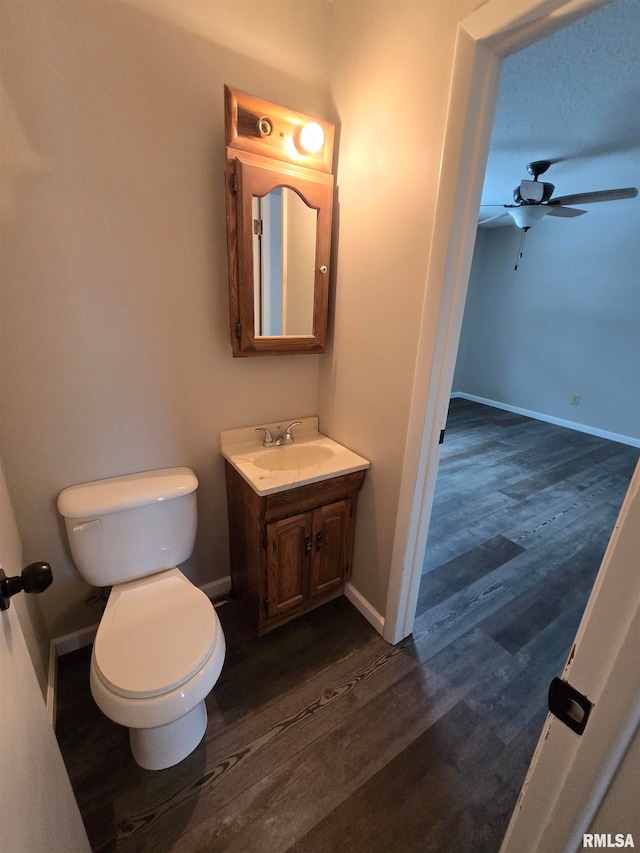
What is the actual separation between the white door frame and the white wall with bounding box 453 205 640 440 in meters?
3.87

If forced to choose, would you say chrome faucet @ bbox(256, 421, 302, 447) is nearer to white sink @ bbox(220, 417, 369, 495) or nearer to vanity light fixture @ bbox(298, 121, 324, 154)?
white sink @ bbox(220, 417, 369, 495)

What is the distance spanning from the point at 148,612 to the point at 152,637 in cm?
11

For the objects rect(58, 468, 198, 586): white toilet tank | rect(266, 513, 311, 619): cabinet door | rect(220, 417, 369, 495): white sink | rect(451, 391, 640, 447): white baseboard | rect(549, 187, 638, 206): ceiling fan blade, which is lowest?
rect(451, 391, 640, 447): white baseboard

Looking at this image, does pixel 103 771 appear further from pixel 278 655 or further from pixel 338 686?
pixel 338 686

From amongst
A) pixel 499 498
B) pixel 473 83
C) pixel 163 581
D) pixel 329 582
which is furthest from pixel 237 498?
pixel 499 498

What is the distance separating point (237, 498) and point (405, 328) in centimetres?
103

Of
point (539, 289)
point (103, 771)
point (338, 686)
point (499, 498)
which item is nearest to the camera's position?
point (103, 771)

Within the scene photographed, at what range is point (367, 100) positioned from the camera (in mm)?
1335

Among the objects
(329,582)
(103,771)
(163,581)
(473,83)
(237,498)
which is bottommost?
(103,771)

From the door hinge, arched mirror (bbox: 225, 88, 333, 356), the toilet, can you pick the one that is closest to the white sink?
the toilet

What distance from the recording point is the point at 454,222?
1.10 metres

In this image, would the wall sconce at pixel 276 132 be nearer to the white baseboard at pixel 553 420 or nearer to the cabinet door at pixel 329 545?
the cabinet door at pixel 329 545

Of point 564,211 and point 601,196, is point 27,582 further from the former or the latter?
point 564,211

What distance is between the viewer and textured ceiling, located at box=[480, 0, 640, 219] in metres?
1.38
